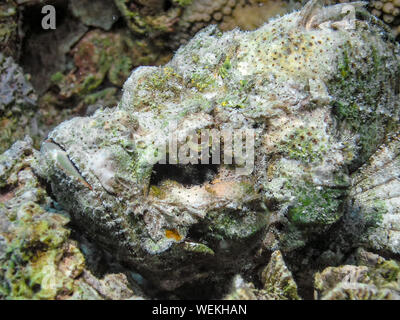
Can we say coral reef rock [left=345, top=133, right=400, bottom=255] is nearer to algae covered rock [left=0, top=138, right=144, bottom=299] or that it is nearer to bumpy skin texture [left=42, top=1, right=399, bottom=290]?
bumpy skin texture [left=42, top=1, right=399, bottom=290]

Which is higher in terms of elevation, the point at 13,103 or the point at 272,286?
A: the point at 13,103

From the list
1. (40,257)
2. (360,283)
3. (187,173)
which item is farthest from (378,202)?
(40,257)

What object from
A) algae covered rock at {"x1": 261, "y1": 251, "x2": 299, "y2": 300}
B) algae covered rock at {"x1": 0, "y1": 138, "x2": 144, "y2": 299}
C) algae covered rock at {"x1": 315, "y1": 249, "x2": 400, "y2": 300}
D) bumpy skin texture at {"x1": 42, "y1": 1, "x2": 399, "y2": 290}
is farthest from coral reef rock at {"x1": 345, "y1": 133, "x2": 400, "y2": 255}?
algae covered rock at {"x1": 0, "y1": 138, "x2": 144, "y2": 299}

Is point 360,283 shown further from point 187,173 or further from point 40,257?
point 40,257

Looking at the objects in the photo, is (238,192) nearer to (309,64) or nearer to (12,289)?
(309,64)

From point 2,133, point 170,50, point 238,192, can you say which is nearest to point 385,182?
point 238,192

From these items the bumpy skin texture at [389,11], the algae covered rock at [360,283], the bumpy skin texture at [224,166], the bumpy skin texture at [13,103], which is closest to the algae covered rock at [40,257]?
the bumpy skin texture at [224,166]

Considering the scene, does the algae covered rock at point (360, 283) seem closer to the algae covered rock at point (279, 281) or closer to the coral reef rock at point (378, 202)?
the algae covered rock at point (279, 281)
